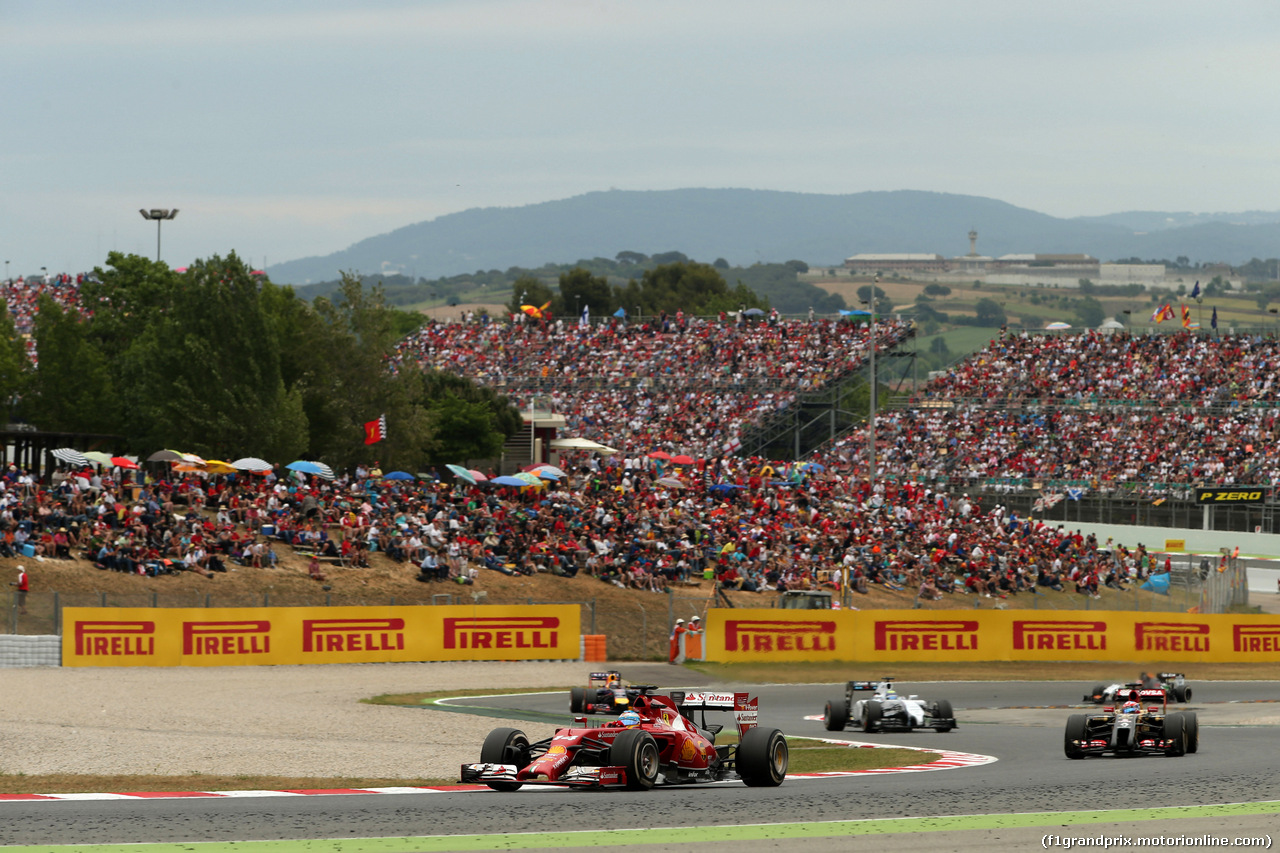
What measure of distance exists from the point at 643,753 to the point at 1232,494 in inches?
2075

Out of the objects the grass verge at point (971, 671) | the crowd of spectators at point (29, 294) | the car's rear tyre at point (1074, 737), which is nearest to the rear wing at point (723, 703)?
the car's rear tyre at point (1074, 737)

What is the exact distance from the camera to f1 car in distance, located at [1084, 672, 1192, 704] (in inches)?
907

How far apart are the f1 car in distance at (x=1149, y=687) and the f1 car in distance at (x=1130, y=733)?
1830 millimetres

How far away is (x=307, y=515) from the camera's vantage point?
39.8 metres

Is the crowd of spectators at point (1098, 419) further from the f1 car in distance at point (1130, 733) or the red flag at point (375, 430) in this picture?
the f1 car in distance at point (1130, 733)

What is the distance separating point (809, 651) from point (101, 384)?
116 feet

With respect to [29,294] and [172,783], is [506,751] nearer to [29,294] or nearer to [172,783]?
[172,783]

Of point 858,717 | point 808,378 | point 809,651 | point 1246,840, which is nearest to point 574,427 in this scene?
point 808,378

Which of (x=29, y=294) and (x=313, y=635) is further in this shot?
(x=29, y=294)

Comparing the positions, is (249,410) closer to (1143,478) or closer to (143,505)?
(143,505)

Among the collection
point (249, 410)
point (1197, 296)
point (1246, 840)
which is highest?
point (1197, 296)

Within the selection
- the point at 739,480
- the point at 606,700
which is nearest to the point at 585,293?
the point at 739,480

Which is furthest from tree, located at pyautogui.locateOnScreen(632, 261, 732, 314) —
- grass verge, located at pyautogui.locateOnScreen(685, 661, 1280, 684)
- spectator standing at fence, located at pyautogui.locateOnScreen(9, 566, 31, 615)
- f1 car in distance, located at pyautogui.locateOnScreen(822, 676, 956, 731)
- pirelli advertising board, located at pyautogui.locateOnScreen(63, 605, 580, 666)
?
f1 car in distance, located at pyautogui.locateOnScreen(822, 676, 956, 731)

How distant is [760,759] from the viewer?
15.4m
